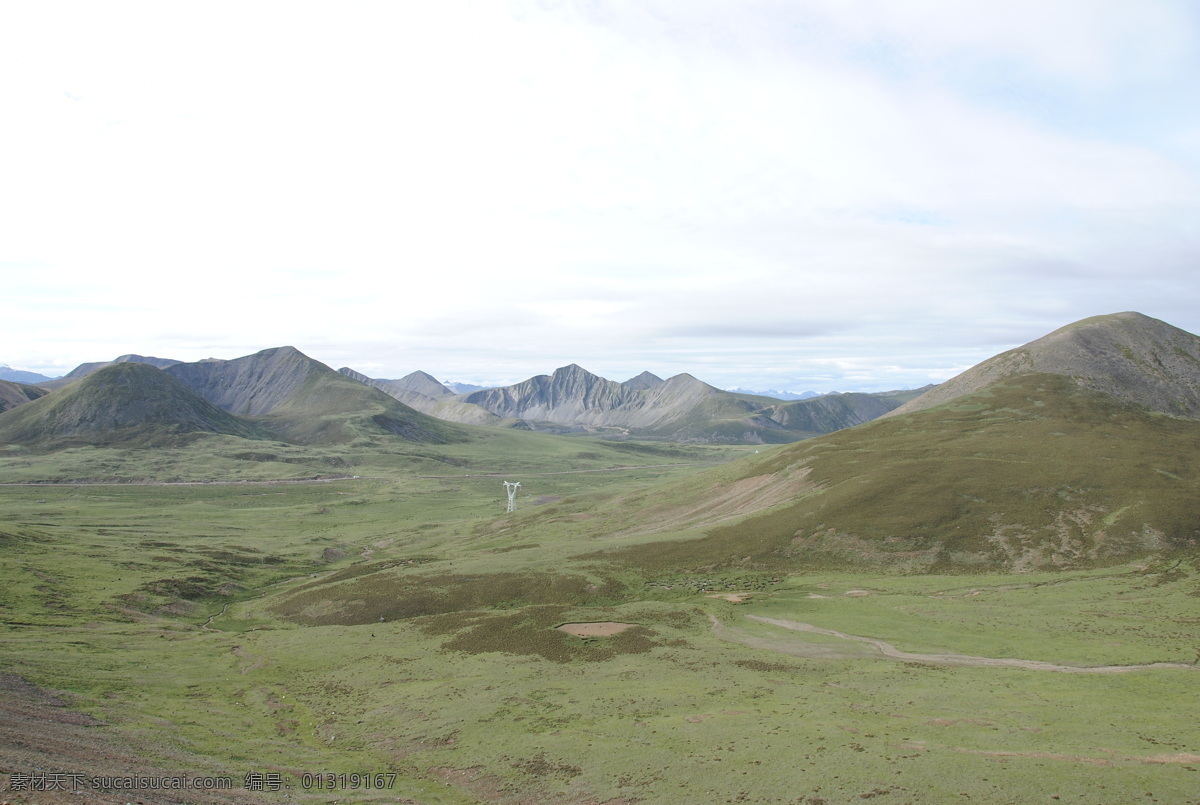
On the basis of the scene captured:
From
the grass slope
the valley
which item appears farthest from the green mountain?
the valley

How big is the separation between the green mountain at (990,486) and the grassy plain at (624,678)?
287 inches

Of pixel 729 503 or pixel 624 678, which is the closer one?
pixel 624 678

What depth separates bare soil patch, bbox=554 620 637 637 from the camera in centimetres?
6805

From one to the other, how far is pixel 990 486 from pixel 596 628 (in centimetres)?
7480

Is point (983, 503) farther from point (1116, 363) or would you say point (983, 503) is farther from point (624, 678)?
point (1116, 363)

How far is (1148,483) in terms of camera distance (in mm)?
→ 99625

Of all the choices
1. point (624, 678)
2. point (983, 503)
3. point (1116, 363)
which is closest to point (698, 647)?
point (624, 678)

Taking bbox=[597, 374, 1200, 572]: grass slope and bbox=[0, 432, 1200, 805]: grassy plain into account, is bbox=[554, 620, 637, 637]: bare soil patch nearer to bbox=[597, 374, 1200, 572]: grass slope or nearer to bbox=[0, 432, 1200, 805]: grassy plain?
bbox=[0, 432, 1200, 805]: grassy plain

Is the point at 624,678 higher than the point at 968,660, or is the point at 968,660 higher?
the point at 968,660

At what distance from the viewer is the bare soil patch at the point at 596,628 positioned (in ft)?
223

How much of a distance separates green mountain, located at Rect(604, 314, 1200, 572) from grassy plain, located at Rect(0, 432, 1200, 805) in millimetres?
7287

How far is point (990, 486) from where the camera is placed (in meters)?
105

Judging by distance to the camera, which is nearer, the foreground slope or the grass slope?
the grass slope

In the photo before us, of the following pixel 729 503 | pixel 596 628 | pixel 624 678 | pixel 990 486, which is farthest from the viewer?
pixel 729 503
